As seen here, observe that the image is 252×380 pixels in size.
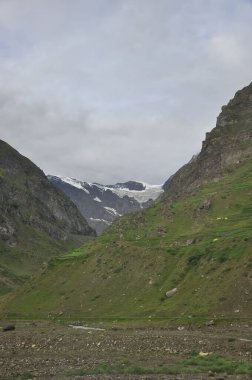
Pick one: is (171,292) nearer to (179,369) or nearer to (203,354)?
(203,354)

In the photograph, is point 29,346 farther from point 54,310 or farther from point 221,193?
point 221,193

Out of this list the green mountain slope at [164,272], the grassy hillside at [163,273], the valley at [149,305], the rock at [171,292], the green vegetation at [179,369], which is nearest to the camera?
the green vegetation at [179,369]

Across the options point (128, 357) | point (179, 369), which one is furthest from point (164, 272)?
point (179, 369)

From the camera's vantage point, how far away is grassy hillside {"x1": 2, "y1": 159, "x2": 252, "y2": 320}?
4227 inches

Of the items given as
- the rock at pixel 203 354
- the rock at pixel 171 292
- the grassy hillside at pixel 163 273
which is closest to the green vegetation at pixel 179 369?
the rock at pixel 203 354

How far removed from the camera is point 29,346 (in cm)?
6456

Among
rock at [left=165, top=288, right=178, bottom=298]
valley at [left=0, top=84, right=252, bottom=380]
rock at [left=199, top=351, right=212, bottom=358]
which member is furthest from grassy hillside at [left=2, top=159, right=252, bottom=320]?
rock at [left=199, top=351, right=212, bottom=358]

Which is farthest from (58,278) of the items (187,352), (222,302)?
(187,352)

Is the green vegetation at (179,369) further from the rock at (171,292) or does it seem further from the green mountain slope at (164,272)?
the rock at (171,292)

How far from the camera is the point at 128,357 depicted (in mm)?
52969

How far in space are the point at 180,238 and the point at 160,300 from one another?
135 feet

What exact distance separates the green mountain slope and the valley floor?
29027 millimetres

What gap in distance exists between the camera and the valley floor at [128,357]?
4256 cm

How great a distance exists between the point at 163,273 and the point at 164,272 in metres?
0.50
